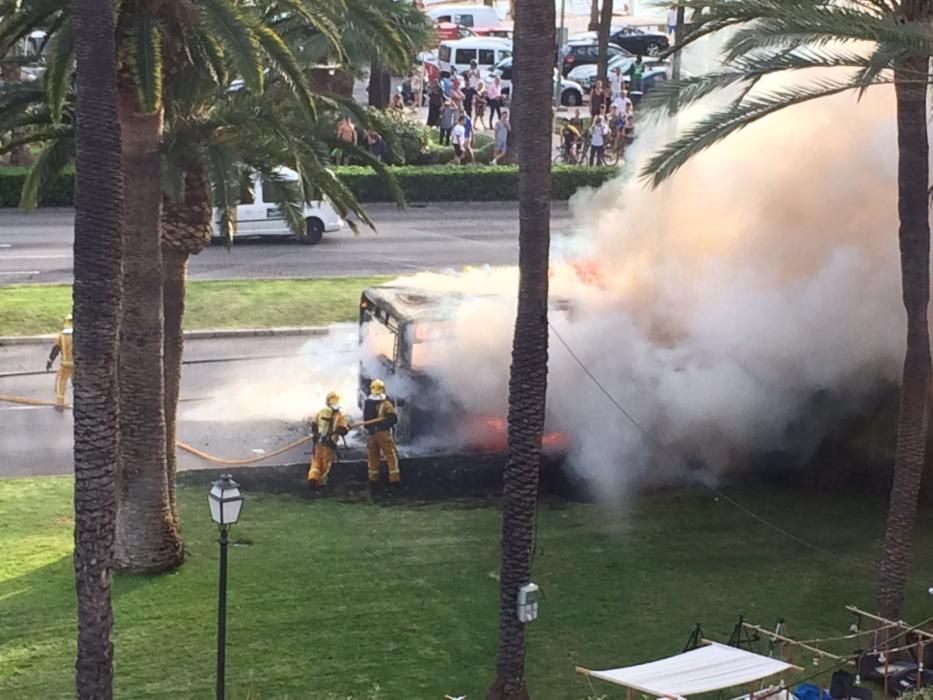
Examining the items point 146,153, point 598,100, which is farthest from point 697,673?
point 598,100

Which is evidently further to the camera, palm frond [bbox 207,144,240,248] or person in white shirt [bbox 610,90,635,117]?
person in white shirt [bbox 610,90,635,117]

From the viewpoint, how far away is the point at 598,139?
33594 mm

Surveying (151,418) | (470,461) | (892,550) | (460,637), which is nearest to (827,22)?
(892,550)

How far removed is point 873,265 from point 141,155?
8490 mm

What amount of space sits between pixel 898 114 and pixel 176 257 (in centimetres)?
661

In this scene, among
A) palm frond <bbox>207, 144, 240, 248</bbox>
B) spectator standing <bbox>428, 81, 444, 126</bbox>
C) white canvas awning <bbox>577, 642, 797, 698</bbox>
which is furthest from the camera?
spectator standing <bbox>428, 81, 444, 126</bbox>

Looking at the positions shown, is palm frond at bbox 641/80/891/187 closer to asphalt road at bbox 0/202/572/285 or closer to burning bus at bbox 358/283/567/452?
burning bus at bbox 358/283/567/452

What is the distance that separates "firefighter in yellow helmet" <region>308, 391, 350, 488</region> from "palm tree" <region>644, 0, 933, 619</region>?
5.11 meters

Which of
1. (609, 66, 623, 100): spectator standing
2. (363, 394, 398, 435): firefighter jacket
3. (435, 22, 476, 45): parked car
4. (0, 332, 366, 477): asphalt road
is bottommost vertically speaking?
(0, 332, 366, 477): asphalt road

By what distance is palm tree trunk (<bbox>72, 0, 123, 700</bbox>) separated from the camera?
8.71 metres

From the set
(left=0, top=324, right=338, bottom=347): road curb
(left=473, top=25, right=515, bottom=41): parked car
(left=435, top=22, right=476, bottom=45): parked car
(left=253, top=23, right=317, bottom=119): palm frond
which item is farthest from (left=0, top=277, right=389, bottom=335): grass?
(left=473, top=25, right=515, bottom=41): parked car

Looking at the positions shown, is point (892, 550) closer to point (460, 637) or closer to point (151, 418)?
point (460, 637)

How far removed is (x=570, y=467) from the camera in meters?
16.5

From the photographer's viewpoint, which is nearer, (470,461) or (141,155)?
(141,155)
